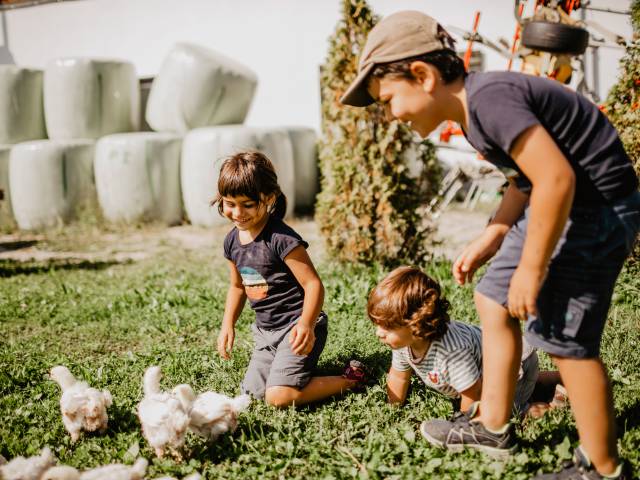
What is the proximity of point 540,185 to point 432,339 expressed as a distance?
105cm

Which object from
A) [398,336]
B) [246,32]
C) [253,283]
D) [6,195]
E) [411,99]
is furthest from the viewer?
[246,32]

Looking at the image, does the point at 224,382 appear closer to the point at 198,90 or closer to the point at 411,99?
the point at 411,99

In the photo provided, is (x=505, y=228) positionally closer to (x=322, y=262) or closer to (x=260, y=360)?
(x=260, y=360)

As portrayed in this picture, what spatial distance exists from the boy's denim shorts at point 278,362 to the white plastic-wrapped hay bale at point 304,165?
671cm

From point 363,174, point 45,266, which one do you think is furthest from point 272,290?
point 45,266

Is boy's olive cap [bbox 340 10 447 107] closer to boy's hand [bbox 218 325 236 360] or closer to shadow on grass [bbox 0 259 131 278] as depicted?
boy's hand [bbox 218 325 236 360]

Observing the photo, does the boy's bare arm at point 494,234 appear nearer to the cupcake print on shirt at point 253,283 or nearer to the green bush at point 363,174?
the cupcake print on shirt at point 253,283

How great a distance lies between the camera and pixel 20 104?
390 inches

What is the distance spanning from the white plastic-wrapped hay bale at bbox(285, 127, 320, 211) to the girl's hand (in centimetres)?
756

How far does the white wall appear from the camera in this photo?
33.6 ft

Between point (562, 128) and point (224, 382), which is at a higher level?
point (562, 128)

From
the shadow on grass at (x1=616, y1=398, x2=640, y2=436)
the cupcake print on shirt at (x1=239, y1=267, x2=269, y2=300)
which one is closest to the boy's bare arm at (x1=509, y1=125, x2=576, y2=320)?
the shadow on grass at (x1=616, y1=398, x2=640, y2=436)

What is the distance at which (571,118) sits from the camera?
74.6 inches

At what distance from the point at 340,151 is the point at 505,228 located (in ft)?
10.8
